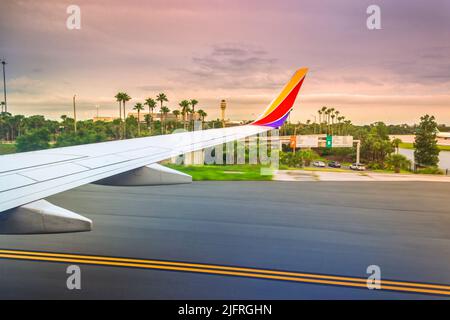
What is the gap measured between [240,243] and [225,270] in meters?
1.17

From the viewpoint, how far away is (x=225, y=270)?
4.67 meters

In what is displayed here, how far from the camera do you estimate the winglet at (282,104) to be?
27.0 feet

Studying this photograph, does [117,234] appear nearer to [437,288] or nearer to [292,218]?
[292,218]

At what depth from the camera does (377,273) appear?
4.59m

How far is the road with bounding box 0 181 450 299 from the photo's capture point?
13.6 ft

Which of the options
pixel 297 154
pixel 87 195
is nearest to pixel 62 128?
pixel 297 154

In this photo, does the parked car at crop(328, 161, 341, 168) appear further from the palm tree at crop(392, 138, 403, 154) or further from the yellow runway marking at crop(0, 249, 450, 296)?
the yellow runway marking at crop(0, 249, 450, 296)

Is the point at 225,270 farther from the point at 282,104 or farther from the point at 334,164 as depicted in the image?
the point at 334,164

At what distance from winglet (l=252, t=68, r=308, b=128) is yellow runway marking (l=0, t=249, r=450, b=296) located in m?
5.27

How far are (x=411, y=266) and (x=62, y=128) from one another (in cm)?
4845
